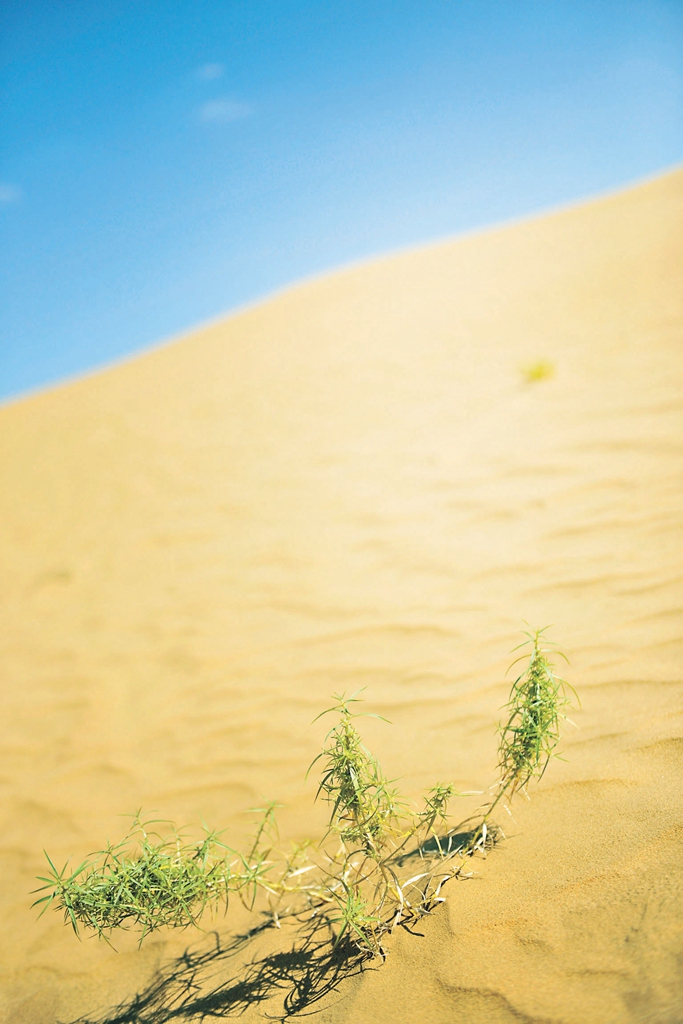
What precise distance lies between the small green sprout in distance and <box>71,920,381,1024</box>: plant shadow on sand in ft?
15.6

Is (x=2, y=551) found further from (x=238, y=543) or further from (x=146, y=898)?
(x=146, y=898)

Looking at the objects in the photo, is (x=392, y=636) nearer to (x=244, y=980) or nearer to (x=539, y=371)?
(x=244, y=980)

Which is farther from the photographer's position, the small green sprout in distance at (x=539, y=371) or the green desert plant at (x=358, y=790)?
the small green sprout in distance at (x=539, y=371)

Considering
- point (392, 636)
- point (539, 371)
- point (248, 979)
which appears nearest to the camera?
point (248, 979)

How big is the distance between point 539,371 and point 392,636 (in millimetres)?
3370

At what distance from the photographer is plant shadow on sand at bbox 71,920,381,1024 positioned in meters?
1.45

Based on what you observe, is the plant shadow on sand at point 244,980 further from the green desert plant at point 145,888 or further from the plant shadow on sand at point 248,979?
the green desert plant at point 145,888

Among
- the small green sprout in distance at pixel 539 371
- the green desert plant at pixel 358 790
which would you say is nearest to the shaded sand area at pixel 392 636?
the small green sprout in distance at pixel 539 371

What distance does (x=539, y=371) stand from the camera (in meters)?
5.45

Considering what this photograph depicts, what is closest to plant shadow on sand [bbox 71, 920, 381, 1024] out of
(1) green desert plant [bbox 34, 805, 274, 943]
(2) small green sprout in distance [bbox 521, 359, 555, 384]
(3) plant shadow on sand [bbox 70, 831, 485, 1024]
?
(3) plant shadow on sand [bbox 70, 831, 485, 1024]

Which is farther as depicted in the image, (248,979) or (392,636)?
(392,636)

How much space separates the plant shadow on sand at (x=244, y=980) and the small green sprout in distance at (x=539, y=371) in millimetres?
4765

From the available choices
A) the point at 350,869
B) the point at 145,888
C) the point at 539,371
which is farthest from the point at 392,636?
the point at 539,371

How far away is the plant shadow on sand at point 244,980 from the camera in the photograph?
1445 mm
